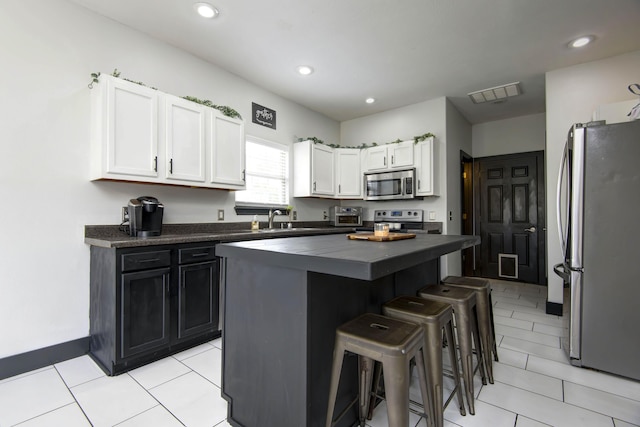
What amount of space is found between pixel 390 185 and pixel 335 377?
3.61m

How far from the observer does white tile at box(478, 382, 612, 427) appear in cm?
166

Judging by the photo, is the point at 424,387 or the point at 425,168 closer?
the point at 424,387

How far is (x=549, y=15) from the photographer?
2.60m

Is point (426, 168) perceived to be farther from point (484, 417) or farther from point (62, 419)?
point (62, 419)

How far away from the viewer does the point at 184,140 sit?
287cm

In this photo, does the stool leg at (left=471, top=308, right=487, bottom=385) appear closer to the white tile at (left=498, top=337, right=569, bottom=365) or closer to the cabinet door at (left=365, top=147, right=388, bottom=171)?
the white tile at (left=498, top=337, right=569, bottom=365)

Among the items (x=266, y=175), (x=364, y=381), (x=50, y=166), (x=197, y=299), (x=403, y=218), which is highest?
(x=266, y=175)

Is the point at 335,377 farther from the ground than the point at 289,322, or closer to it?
closer to it

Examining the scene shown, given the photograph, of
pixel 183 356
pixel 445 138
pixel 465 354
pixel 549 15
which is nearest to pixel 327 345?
pixel 465 354

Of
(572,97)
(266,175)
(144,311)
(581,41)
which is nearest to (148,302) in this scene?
(144,311)

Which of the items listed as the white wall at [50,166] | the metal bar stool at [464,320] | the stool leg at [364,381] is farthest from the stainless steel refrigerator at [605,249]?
the white wall at [50,166]

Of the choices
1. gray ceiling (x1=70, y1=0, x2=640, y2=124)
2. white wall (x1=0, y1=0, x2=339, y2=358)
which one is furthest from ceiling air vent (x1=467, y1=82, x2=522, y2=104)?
white wall (x1=0, y1=0, x2=339, y2=358)

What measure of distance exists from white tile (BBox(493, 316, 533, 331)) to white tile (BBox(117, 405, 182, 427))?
10.3 ft

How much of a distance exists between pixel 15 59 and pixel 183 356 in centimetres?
256
